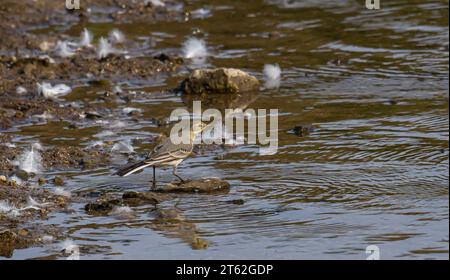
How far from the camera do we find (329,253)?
9.70m

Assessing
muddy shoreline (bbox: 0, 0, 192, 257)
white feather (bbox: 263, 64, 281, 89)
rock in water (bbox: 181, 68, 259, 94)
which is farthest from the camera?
white feather (bbox: 263, 64, 281, 89)

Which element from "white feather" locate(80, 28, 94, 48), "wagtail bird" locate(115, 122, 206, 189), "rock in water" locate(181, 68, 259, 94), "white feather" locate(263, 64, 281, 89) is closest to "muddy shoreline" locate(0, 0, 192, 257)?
"white feather" locate(80, 28, 94, 48)

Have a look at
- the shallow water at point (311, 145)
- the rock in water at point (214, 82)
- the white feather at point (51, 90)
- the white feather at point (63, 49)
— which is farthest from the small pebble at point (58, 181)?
the white feather at point (63, 49)

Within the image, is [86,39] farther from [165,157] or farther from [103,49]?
[165,157]

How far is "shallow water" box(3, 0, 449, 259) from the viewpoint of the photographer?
10.1 metres

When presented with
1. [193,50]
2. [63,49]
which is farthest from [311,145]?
[63,49]

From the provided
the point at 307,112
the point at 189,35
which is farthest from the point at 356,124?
the point at 189,35

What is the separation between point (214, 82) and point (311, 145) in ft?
9.56

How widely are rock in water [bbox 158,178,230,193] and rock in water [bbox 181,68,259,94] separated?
416 cm

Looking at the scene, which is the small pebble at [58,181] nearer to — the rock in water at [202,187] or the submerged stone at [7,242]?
the rock in water at [202,187]

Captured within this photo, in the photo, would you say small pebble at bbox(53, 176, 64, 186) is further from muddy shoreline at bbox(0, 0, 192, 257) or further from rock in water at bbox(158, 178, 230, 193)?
rock in water at bbox(158, 178, 230, 193)

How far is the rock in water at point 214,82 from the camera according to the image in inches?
617

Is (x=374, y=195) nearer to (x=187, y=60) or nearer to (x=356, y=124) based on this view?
(x=356, y=124)

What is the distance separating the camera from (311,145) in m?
13.1
